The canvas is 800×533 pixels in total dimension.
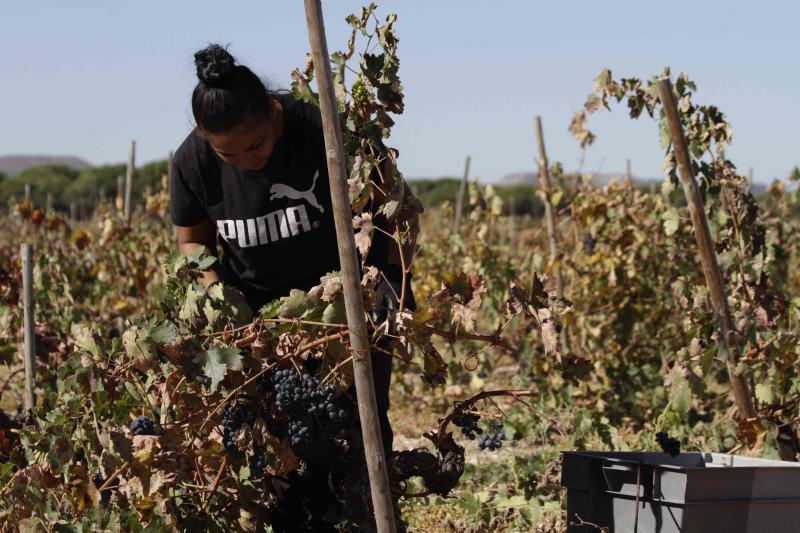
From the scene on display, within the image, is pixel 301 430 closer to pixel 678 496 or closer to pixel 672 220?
pixel 678 496

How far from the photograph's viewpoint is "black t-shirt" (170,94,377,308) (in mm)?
2934

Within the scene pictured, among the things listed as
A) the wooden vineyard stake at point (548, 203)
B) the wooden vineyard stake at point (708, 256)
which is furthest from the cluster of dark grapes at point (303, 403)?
the wooden vineyard stake at point (548, 203)

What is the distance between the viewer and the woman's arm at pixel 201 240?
10.1 feet

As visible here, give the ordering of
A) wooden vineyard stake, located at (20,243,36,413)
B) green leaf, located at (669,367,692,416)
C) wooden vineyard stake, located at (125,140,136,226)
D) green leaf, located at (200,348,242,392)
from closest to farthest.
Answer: green leaf, located at (200,348,242,392) < green leaf, located at (669,367,692,416) < wooden vineyard stake, located at (20,243,36,413) < wooden vineyard stake, located at (125,140,136,226)

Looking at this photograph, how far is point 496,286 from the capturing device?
6.98 m

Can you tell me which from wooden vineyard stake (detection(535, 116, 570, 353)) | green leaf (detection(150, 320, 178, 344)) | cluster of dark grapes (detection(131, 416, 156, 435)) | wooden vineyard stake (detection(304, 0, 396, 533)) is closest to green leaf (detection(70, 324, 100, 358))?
cluster of dark grapes (detection(131, 416, 156, 435))

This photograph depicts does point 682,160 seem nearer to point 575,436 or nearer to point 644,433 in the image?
point 575,436

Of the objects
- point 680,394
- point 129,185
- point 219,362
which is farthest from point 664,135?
point 129,185

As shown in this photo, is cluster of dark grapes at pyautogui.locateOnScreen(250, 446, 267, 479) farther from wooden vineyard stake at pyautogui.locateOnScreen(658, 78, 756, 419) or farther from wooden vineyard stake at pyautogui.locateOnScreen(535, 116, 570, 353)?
wooden vineyard stake at pyautogui.locateOnScreen(535, 116, 570, 353)

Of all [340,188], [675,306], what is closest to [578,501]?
[340,188]

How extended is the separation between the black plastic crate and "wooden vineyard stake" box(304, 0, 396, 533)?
595 millimetres

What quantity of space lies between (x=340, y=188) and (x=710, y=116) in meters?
2.16

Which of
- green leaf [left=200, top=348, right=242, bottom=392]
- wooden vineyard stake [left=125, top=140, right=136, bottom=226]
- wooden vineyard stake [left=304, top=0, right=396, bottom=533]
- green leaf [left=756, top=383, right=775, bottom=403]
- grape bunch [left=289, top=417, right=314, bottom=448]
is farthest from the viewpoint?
wooden vineyard stake [left=125, top=140, right=136, bottom=226]

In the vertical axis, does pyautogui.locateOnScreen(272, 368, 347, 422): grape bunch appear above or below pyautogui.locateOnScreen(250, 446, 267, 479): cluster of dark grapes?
above
